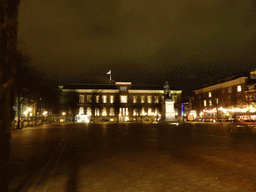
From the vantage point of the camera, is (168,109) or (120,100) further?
(120,100)

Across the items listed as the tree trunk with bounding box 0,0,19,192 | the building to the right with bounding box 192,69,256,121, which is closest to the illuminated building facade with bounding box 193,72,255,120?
the building to the right with bounding box 192,69,256,121

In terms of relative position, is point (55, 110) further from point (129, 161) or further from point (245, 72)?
point (129, 161)

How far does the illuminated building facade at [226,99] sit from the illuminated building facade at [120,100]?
14.3 meters

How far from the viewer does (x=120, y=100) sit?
3406 inches

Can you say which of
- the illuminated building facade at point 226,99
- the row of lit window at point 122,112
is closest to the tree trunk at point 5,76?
the illuminated building facade at point 226,99

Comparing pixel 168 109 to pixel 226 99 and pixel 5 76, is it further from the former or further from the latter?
pixel 5 76

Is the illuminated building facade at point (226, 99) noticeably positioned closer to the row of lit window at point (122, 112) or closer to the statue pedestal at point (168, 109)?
the statue pedestal at point (168, 109)

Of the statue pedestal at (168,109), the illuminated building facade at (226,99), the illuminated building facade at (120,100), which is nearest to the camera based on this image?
the statue pedestal at (168,109)

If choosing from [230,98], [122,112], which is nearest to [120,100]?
[122,112]

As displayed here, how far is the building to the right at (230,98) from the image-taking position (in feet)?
186

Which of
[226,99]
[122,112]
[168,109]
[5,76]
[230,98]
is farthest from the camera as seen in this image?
[122,112]

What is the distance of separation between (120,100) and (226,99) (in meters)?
37.1

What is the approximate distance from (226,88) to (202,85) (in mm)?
13931

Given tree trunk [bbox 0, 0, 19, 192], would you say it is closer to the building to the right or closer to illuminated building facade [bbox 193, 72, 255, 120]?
the building to the right
